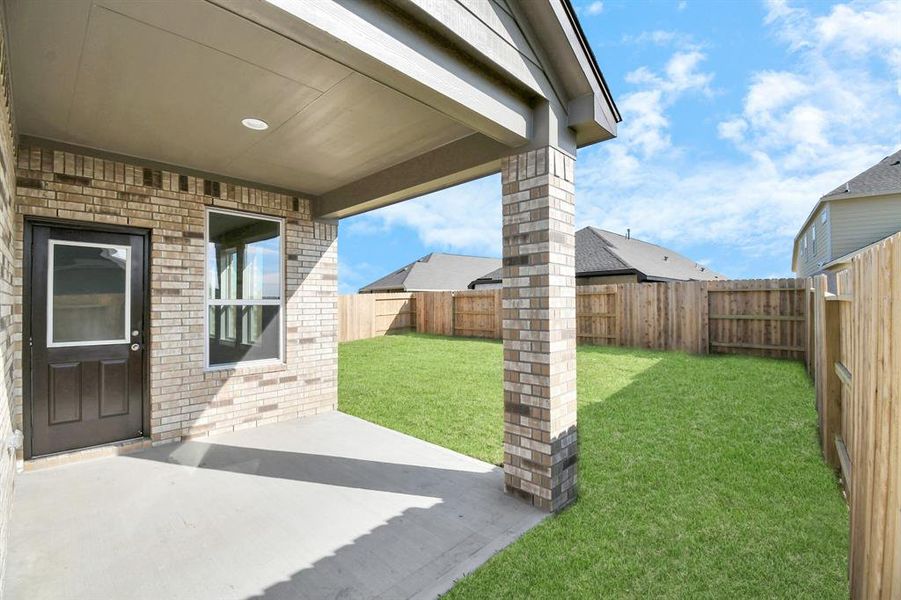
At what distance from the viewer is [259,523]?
9.63ft

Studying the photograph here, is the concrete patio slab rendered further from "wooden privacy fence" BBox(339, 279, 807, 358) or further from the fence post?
"wooden privacy fence" BBox(339, 279, 807, 358)

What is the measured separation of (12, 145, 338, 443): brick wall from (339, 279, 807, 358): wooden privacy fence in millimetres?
5691

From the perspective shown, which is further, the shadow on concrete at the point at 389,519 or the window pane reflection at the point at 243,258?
the window pane reflection at the point at 243,258

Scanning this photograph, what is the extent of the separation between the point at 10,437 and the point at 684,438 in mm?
5460

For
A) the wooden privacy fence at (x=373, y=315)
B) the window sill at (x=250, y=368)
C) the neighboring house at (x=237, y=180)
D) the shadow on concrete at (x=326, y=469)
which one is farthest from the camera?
the wooden privacy fence at (x=373, y=315)

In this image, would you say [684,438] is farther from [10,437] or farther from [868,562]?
[10,437]

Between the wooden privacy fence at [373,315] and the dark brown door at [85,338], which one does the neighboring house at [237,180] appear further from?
the wooden privacy fence at [373,315]

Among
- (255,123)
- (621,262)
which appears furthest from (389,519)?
(621,262)

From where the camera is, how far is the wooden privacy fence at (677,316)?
354 inches

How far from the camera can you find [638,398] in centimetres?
612

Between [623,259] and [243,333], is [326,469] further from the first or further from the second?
[623,259]

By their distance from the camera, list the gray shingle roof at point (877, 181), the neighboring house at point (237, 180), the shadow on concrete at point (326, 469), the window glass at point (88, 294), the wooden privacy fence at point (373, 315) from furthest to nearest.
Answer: the wooden privacy fence at point (373, 315) < the gray shingle roof at point (877, 181) < the window glass at point (88, 294) < the shadow on concrete at point (326, 469) < the neighboring house at point (237, 180)

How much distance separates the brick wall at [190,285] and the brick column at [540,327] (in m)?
3.25

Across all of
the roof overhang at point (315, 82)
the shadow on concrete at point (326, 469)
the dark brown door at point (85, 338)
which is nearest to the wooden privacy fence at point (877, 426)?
the roof overhang at point (315, 82)
